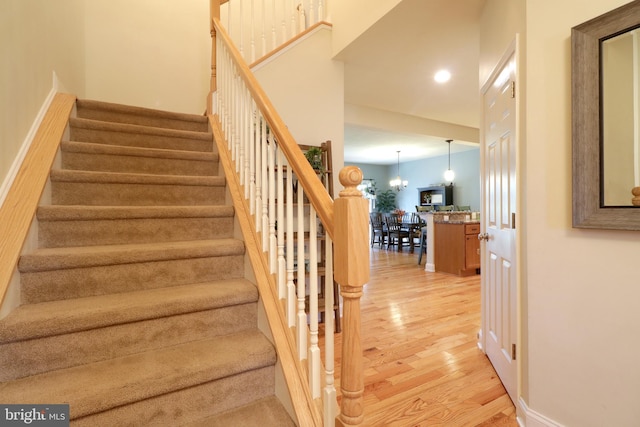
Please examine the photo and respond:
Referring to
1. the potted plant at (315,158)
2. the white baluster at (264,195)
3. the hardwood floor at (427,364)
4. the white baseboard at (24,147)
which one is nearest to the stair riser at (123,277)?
the white baluster at (264,195)

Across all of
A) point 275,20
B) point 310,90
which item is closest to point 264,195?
point 310,90

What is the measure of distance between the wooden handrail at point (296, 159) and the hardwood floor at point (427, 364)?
122cm

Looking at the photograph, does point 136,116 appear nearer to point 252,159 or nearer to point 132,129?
point 132,129

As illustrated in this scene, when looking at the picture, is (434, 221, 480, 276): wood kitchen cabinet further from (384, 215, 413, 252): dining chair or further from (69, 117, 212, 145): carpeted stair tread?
(69, 117, 212, 145): carpeted stair tread

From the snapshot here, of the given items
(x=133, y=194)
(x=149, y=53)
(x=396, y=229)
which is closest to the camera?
(x=133, y=194)

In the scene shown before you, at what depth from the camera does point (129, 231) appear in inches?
65.2

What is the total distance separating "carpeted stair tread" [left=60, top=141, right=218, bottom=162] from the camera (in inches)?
73.5

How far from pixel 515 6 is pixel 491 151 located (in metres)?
0.88

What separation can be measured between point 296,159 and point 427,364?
1794mm

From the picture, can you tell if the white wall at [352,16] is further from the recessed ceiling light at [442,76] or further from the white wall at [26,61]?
the white wall at [26,61]

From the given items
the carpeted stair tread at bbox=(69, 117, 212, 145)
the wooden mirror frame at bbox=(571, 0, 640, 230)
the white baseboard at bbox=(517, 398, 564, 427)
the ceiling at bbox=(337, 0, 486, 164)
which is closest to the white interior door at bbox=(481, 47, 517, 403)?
the white baseboard at bbox=(517, 398, 564, 427)

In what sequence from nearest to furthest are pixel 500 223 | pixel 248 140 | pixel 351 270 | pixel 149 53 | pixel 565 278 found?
pixel 351 270
pixel 565 278
pixel 248 140
pixel 500 223
pixel 149 53

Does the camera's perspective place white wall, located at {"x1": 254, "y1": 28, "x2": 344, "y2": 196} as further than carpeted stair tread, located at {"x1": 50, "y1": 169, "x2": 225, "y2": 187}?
Yes

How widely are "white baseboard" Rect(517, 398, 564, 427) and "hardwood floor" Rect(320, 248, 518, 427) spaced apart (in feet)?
Result: 0.28
